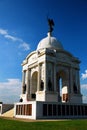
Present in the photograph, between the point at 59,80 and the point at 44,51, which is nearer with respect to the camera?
the point at 44,51

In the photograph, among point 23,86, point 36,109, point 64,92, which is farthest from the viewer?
point 23,86

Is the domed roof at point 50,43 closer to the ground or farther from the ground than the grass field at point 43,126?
farther from the ground

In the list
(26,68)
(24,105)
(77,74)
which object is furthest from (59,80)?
(24,105)

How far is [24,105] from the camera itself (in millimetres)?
43188

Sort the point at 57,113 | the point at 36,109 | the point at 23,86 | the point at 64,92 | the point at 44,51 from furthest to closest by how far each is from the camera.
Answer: the point at 23,86 → the point at 64,92 → the point at 44,51 → the point at 57,113 → the point at 36,109

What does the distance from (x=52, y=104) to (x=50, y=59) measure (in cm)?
1466

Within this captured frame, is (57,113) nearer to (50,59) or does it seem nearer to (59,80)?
(50,59)

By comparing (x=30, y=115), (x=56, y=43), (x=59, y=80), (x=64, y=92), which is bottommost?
(x=30, y=115)

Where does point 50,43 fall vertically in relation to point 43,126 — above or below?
above

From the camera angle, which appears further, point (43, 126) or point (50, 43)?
point (50, 43)

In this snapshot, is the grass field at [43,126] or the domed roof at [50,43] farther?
the domed roof at [50,43]

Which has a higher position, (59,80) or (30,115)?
(59,80)

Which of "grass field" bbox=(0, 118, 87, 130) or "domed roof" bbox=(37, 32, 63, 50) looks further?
"domed roof" bbox=(37, 32, 63, 50)

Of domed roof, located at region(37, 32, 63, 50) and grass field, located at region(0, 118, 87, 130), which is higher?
domed roof, located at region(37, 32, 63, 50)
